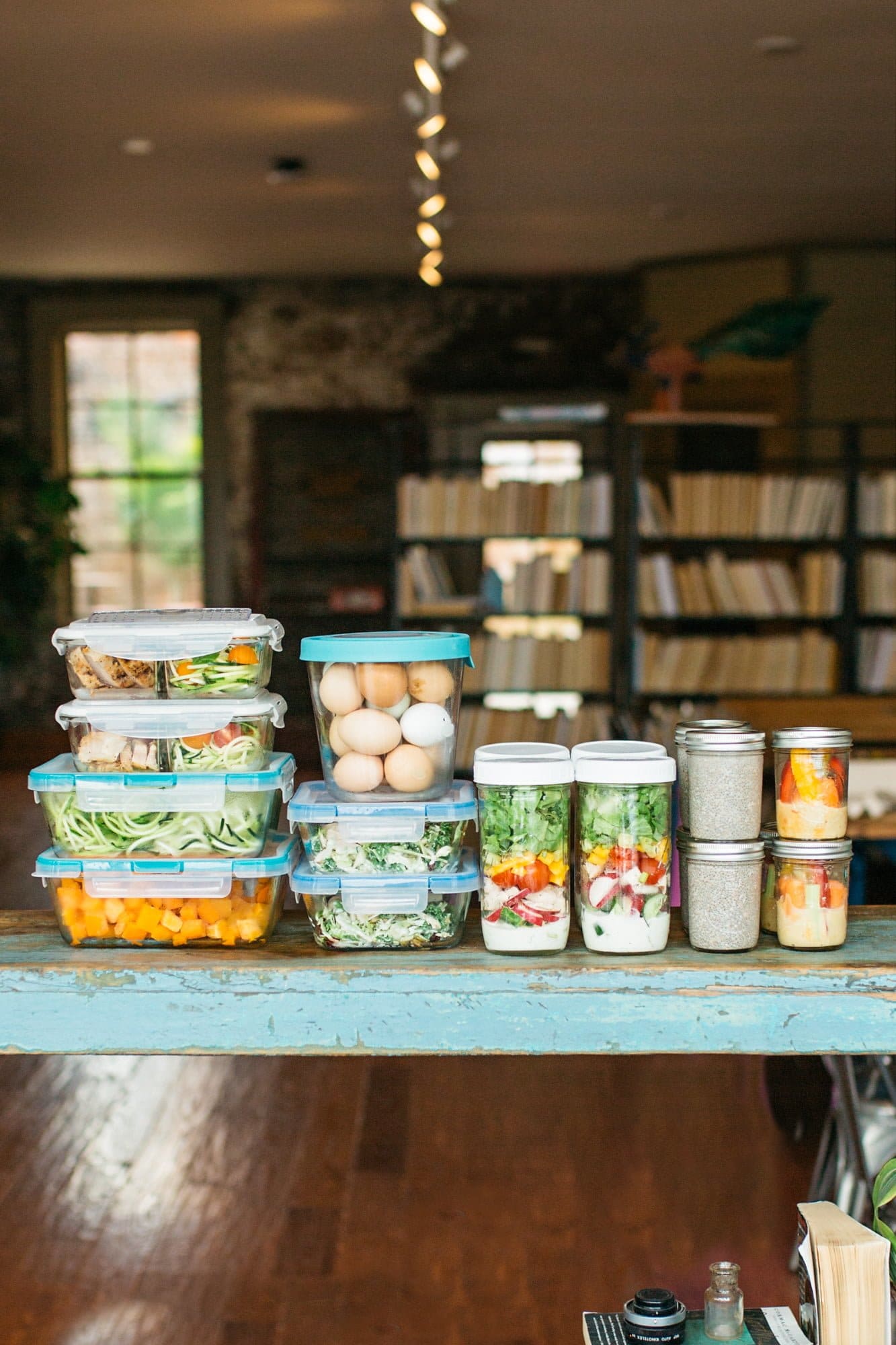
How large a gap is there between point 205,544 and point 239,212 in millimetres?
2787

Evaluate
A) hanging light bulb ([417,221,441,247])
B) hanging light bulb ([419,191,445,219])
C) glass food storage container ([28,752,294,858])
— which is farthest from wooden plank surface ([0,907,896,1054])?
hanging light bulb ([417,221,441,247])

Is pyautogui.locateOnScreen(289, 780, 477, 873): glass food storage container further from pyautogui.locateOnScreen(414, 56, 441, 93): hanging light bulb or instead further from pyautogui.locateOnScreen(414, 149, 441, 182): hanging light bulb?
pyautogui.locateOnScreen(414, 149, 441, 182): hanging light bulb

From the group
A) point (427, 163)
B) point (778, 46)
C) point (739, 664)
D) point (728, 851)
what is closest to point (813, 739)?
point (728, 851)

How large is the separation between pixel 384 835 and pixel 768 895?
439 millimetres

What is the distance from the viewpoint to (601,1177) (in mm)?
3160

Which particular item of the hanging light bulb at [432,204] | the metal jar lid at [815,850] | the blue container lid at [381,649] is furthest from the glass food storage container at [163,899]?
the hanging light bulb at [432,204]

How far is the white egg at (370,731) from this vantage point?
1.53 m

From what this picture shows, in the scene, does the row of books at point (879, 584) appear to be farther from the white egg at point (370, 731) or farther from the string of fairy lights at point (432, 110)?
the white egg at point (370, 731)

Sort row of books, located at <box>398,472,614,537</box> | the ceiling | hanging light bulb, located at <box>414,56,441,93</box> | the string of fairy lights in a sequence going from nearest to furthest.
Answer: the string of fairy lights, hanging light bulb, located at <box>414,56,441,93</box>, the ceiling, row of books, located at <box>398,472,614,537</box>

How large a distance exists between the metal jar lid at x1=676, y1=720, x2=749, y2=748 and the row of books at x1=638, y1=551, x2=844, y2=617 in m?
4.68

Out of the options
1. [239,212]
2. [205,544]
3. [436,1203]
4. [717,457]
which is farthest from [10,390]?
[436,1203]

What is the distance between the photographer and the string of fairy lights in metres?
4.25

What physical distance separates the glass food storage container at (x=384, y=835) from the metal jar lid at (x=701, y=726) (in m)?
0.24

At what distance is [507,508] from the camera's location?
6168 millimetres
